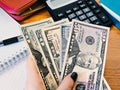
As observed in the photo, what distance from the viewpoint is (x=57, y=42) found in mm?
763

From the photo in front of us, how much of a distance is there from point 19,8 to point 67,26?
193 mm

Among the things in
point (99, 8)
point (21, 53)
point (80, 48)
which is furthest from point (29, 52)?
point (99, 8)

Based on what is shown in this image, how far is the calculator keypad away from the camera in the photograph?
2.69ft

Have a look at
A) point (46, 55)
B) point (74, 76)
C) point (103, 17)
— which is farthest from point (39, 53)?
point (103, 17)

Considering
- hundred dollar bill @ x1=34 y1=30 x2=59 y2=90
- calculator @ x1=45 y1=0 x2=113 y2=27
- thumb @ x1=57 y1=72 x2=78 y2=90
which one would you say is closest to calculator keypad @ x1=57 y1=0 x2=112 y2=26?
calculator @ x1=45 y1=0 x2=113 y2=27

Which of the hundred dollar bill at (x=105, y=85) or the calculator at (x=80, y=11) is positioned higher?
the calculator at (x=80, y=11)

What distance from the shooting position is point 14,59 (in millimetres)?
781

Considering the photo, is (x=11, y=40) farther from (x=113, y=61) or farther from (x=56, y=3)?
(x=113, y=61)

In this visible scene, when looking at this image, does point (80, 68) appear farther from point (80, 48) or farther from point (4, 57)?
point (4, 57)

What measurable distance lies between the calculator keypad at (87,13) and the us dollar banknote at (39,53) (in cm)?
6

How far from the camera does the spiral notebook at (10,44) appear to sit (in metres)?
0.78

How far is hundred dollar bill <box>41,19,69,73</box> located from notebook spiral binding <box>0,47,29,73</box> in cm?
8

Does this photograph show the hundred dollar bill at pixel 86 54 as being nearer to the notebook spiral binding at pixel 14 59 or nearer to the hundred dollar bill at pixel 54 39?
the hundred dollar bill at pixel 54 39

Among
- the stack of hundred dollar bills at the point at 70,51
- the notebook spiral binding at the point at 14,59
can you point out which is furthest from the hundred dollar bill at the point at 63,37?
the notebook spiral binding at the point at 14,59
